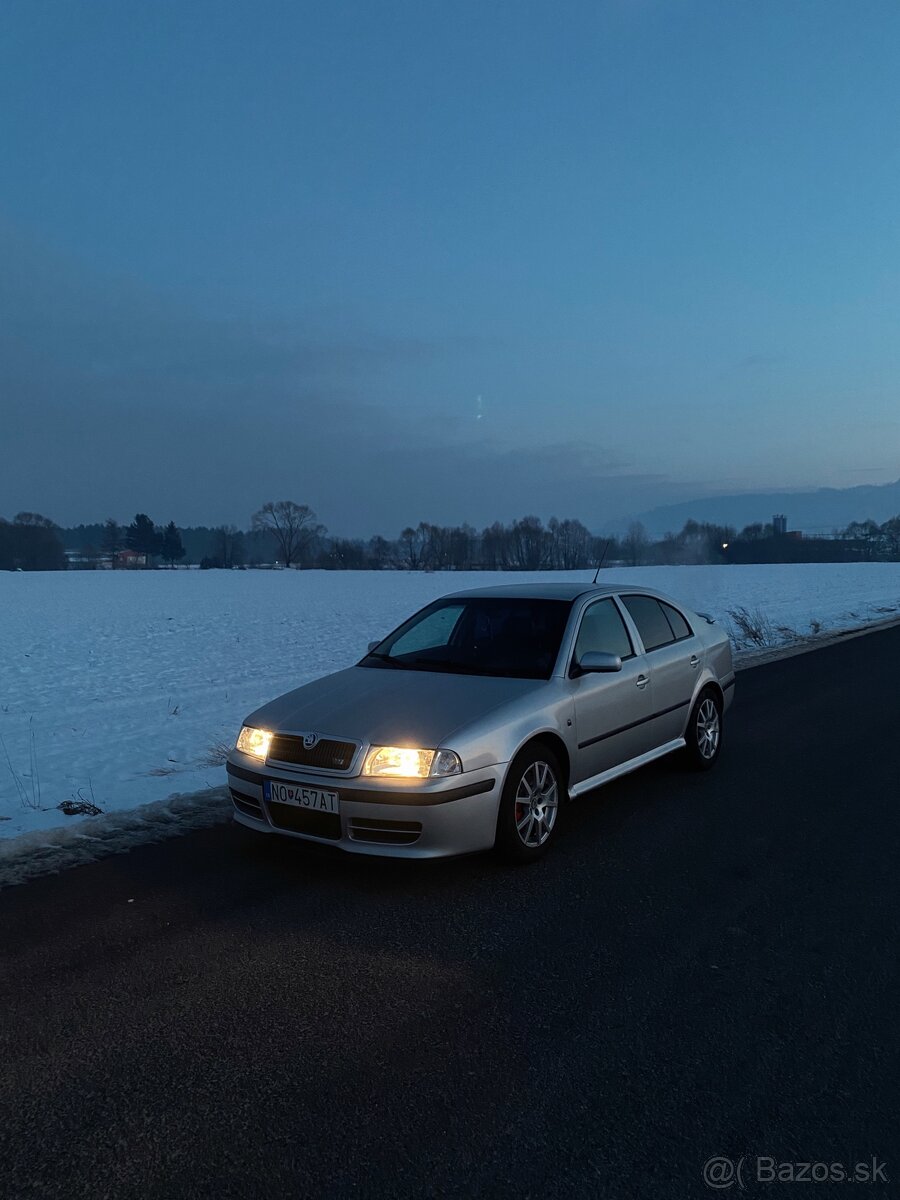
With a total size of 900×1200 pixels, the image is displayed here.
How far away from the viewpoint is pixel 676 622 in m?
6.55

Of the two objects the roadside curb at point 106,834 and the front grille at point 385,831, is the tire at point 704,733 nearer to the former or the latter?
the front grille at point 385,831

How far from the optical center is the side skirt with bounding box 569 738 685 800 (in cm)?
501

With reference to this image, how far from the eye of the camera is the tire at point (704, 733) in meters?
6.37

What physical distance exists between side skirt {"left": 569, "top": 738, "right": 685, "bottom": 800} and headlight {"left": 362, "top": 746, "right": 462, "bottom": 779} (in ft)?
3.75

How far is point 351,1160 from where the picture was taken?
7.47 ft

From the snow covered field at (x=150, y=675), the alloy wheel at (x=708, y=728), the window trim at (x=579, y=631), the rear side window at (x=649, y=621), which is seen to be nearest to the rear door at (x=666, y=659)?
the rear side window at (x=649, y=621)

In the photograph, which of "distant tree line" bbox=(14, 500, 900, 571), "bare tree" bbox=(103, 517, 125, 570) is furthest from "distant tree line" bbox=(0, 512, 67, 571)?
"bare tree" bbox=(103, 517, 125, 570)

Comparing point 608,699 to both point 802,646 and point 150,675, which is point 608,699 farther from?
point 802,646

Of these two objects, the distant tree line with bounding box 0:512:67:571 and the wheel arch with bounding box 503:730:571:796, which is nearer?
the wheel arch with bounding box 503:730:571:796

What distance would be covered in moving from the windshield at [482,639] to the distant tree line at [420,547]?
67.7m

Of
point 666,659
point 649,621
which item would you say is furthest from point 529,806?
point 649,621

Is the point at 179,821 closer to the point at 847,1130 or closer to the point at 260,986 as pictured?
the point at 260,986

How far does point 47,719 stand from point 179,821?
5.26 m

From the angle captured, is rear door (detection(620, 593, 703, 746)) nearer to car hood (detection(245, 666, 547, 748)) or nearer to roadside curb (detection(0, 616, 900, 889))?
car hood (detection(245, 666, 547, 748))
